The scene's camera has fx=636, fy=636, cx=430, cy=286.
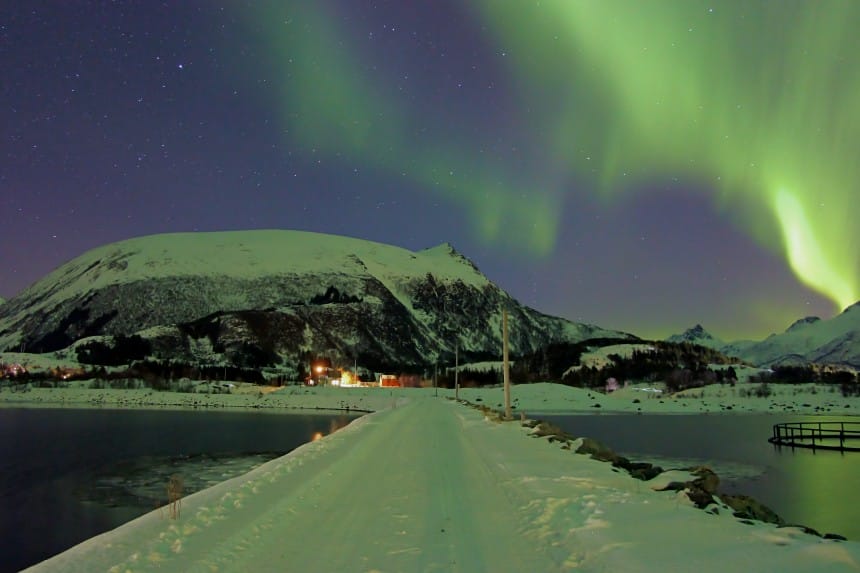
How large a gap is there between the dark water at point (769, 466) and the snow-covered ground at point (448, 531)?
8700mm

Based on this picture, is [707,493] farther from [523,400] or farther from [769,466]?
[523,400]

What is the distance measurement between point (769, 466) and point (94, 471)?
35410 millimetres

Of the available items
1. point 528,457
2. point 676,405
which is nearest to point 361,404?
point 676,405

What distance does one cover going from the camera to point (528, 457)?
915 inches

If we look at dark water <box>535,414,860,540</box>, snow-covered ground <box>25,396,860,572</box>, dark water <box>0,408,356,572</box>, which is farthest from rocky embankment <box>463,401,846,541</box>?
dark water <box>0,408,356,572</box>


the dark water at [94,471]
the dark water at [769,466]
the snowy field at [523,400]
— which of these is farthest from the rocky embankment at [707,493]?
the snowy field at [523,400]

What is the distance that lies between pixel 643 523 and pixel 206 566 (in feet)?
25.3

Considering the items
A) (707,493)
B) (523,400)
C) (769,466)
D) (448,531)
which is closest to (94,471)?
(448,531)

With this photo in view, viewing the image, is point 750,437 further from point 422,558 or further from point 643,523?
point 422,558

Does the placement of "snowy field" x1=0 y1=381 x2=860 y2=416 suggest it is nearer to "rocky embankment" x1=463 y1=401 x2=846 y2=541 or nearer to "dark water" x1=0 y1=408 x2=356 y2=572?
"dark water" x1=0 y1=408 x2=356 y2=572

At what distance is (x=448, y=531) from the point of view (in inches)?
451

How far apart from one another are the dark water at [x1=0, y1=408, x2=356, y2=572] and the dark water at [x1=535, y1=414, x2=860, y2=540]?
803 inches

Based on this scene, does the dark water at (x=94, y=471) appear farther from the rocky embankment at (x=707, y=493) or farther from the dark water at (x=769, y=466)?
the dark water at (x=769, y=466)

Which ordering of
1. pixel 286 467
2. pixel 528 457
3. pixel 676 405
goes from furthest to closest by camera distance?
pixel 676 405, pixel 528 457, pixel 286 467
